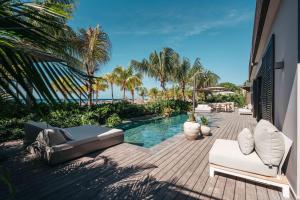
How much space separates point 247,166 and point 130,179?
2.01 meters

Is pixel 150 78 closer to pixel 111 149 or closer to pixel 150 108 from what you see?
pixel 150 108

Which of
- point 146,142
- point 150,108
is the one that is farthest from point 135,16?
point 146,142

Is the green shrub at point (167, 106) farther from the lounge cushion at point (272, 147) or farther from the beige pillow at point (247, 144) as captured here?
the lounge cushion at point (272, 147)

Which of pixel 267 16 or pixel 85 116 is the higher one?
pixel 267 16

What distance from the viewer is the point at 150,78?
23.3m

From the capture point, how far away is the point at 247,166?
305 centimetres

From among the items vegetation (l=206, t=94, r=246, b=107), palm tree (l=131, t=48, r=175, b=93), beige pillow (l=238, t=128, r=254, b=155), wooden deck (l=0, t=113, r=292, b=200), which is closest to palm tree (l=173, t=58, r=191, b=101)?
palm tree (l=131, t=48, r=175, b=93)

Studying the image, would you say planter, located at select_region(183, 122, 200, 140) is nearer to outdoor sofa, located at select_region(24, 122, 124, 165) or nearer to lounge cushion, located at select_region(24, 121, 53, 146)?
outdoor sofa, located at select_region(24, 122, 124, 165)

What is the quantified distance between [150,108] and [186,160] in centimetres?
1040

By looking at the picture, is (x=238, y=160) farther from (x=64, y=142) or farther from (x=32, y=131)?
(x=32, y=131)

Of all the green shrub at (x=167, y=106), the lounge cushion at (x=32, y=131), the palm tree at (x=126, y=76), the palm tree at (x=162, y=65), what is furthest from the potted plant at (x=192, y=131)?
the palm tree at (x=126, y=76)

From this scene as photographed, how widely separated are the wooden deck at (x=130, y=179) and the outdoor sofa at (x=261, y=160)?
20cm

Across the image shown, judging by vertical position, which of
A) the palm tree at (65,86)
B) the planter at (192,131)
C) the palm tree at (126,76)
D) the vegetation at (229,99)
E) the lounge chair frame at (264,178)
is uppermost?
the palm tree at (126,76)

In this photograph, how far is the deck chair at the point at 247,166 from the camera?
2.84m
